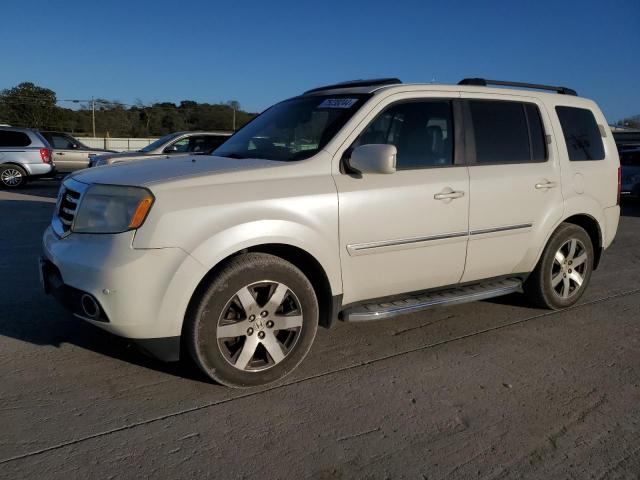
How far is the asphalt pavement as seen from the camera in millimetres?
2713

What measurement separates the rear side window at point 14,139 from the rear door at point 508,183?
1465 centimetres

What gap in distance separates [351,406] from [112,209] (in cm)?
173

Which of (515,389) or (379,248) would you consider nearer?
(515,389)

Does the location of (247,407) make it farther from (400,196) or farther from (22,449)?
(400,196)

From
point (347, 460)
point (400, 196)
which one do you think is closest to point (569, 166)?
point (400, 196)

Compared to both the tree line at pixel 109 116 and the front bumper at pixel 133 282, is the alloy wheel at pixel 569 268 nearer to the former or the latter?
the front bumper at pixel 133 282

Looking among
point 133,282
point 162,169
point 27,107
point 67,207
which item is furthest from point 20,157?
point 27,107

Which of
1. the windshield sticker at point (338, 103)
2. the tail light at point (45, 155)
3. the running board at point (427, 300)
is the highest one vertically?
the windshield sticker at point (338, 103)

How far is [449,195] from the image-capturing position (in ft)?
13.3

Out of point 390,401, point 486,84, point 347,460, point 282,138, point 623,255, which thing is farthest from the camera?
point 623,255

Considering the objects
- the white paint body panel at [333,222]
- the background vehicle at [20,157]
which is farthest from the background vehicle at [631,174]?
the background vehicle at [20,157]

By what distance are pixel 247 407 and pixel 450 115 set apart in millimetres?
2548

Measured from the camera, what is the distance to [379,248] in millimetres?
3770

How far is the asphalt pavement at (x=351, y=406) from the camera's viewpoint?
2.71 meters
